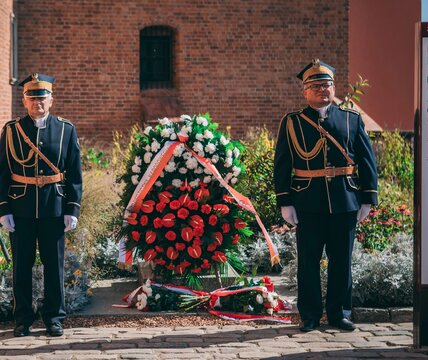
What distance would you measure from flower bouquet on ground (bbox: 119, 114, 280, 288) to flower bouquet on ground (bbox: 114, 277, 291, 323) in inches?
10.5

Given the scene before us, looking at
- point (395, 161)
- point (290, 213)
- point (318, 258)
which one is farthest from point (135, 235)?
point (395, 161)

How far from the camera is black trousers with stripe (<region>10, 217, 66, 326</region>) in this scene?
21.8 ft

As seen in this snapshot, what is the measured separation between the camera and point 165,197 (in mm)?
7613

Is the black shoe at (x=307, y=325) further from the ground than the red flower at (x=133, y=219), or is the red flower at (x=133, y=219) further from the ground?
the red flower at (x=133, y=219)

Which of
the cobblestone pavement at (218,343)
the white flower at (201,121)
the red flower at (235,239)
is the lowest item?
the cobblestone pavement at (218,343)

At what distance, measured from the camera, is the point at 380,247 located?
9156 millimetres

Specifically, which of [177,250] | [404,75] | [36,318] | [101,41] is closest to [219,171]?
[177,250]

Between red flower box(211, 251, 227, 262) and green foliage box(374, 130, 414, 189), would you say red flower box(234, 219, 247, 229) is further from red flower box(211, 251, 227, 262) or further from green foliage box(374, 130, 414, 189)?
green foliage box(374, 130, 414, 189)

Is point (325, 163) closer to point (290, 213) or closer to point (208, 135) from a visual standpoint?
point (290, 213)

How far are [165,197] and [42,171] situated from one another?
4.25ft

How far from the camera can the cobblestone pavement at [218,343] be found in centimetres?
594

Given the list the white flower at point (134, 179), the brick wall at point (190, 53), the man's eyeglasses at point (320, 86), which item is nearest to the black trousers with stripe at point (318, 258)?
the man's eyeglasses at point (320, 86)

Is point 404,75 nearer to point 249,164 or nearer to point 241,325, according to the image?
point 249,164

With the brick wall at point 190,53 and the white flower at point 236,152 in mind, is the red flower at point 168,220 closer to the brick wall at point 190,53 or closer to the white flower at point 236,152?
the white flower at point 236,152
